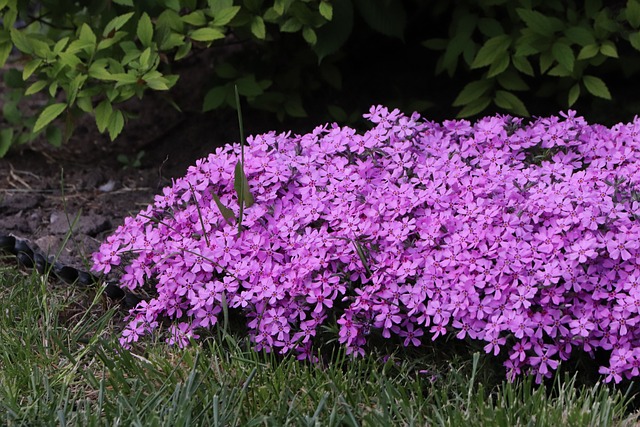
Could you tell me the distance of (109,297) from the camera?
3.02 m

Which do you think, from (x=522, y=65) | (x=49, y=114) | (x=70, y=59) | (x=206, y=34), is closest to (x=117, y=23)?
(x=70, y=59)

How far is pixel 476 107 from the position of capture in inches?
148

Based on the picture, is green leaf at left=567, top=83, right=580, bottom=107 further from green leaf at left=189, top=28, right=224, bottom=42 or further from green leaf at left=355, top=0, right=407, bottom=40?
green leaf at left=189, top=28, right=224, bottom=42

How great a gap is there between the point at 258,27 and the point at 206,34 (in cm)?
22

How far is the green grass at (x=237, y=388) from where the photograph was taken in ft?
7.50

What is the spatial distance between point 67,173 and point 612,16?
2.57 metres

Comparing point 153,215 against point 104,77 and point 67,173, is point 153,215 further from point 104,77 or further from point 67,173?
point 67,173

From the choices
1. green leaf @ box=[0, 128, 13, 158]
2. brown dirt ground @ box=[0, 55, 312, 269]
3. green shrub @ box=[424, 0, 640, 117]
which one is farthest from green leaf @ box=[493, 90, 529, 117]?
green leaf @ box=[0, 128, 13, 158]

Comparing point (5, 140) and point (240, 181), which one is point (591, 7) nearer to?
point (240, 181)

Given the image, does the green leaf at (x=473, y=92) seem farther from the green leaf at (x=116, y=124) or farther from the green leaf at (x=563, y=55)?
the green leaf at (x=116, y=124)

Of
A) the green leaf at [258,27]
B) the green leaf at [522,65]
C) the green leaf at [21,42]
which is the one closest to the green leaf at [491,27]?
the green leaf at [522,65]

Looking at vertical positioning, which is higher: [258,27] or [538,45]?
[538,45]

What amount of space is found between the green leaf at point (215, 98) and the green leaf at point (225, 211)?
109 centimetres

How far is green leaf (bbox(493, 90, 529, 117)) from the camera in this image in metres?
3.69
